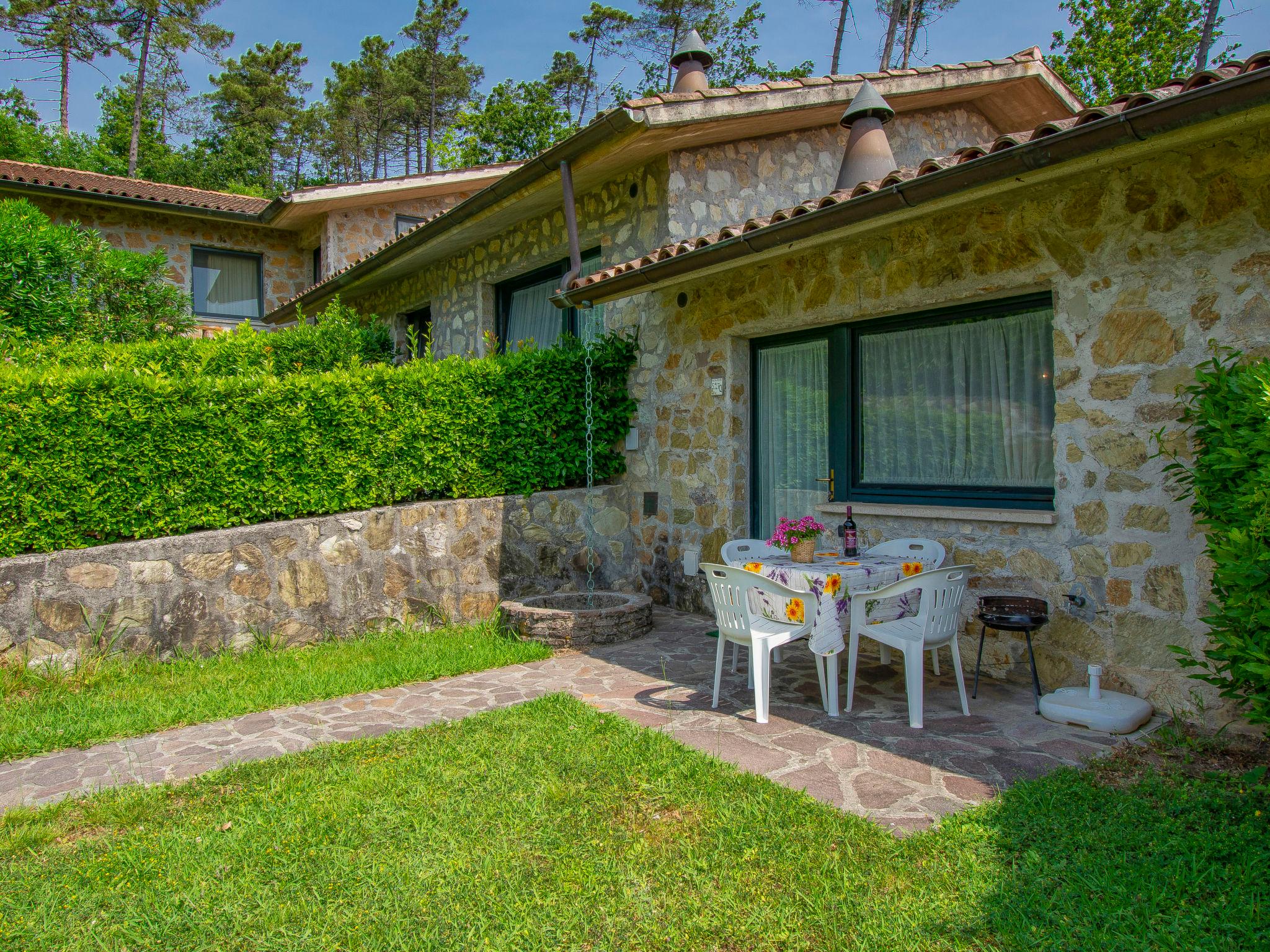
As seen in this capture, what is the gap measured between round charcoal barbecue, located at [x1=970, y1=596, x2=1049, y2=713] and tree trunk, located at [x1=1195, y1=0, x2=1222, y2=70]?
2152 cm

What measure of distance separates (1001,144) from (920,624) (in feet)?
8.25

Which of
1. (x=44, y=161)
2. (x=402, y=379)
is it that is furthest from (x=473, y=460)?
(x=44, y=161)

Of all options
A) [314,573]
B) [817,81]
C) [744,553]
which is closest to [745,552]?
[744,553]

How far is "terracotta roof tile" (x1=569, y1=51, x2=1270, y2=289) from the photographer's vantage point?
11.5 feet

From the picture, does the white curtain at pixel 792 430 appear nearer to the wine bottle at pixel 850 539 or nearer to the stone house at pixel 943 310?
the stone house at pixel 943 310

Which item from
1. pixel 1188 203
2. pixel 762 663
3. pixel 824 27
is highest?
pixel 824 27

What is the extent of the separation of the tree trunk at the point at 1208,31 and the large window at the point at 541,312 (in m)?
19.1

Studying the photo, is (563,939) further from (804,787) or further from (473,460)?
(473,460)

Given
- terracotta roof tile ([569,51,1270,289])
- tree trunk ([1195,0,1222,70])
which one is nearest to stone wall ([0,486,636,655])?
terracotta roof tile ([569,51,1270,289])

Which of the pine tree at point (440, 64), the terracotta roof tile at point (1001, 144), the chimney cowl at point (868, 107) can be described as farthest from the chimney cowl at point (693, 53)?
the pine tree at point (440, 64)

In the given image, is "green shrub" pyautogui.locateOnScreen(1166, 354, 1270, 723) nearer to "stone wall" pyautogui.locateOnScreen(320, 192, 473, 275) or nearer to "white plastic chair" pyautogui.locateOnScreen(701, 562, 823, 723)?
"white plastic chair" pyautogui.locateOnScreen(701, 562, 823, 723)

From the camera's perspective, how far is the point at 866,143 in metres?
7.23

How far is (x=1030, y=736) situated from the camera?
4.16 metres

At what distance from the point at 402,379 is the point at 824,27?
2203cm
